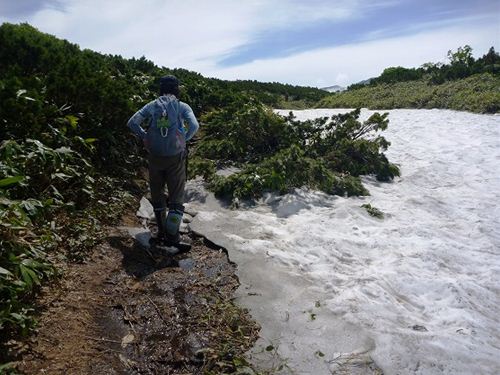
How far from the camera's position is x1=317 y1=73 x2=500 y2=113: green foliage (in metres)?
16.8

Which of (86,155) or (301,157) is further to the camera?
(301,157)

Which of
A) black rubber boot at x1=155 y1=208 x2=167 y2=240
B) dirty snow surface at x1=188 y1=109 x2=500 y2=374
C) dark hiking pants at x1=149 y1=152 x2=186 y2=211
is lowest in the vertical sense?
dirty snow surface at x1=188 y1=109 x2=500 y2=374

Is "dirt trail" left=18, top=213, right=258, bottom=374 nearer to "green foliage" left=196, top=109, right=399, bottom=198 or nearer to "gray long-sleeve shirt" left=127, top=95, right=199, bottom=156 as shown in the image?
"gray long-sleeve shirt" left=127, top=95, right=199, bottom=156

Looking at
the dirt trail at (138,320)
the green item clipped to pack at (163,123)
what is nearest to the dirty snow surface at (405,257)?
the dirt trail at (138,320)

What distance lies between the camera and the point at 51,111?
5.18 meters

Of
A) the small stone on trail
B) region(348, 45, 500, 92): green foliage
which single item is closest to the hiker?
the small stone on trail

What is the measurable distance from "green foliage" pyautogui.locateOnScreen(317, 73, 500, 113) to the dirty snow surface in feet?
28.7

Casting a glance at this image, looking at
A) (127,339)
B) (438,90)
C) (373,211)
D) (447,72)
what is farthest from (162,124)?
(447,72)

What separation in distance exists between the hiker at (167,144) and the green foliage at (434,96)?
14.8 meters

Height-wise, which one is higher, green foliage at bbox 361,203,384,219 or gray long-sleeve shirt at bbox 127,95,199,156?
gray long-sleeve shirt at bbox 127,95,199,156

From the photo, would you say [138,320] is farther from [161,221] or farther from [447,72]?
[447,72]

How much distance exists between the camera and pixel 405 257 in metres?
5.24

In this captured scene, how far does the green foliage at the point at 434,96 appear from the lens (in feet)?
55.2

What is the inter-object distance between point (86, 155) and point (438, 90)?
19.9 m
